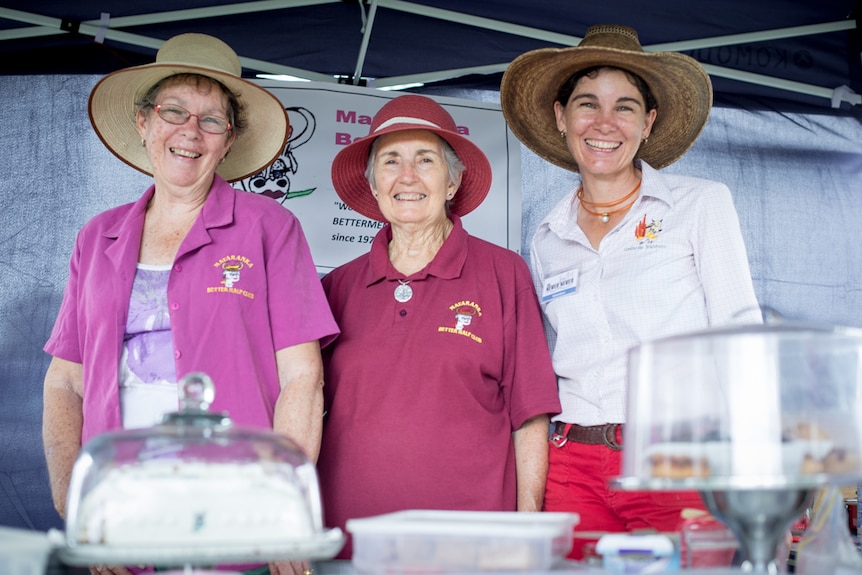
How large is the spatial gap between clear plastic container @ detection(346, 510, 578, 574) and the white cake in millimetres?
134

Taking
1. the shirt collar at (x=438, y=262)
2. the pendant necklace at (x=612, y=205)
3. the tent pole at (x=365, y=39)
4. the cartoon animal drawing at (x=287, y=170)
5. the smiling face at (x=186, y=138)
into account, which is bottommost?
the shirt collar at (x=438, y=262)

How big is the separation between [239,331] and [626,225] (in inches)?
44.9

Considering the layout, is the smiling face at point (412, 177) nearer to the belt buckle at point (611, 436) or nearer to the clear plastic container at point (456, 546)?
the belt buckle at point (611, 436)

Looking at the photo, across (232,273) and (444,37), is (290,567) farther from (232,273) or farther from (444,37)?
(444,37)

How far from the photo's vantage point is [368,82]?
13.0 ft

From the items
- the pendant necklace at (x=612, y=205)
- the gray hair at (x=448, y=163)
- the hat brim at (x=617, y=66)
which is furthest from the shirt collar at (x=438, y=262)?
the hat brim at (x=617, y=66)

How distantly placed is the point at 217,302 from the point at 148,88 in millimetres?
788

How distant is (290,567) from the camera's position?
226 centimetres

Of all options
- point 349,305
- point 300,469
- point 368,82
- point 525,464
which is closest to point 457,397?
point 525,464

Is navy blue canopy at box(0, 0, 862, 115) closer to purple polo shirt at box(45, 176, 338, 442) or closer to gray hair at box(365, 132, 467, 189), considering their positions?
gray hair at box(365, 132, 467, 189)

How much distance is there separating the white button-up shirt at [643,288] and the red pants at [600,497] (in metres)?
0.10

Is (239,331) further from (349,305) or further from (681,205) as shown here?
(681,205)

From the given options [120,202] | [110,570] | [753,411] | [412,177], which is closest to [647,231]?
[412,177]

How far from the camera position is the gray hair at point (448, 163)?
9.54 feet
